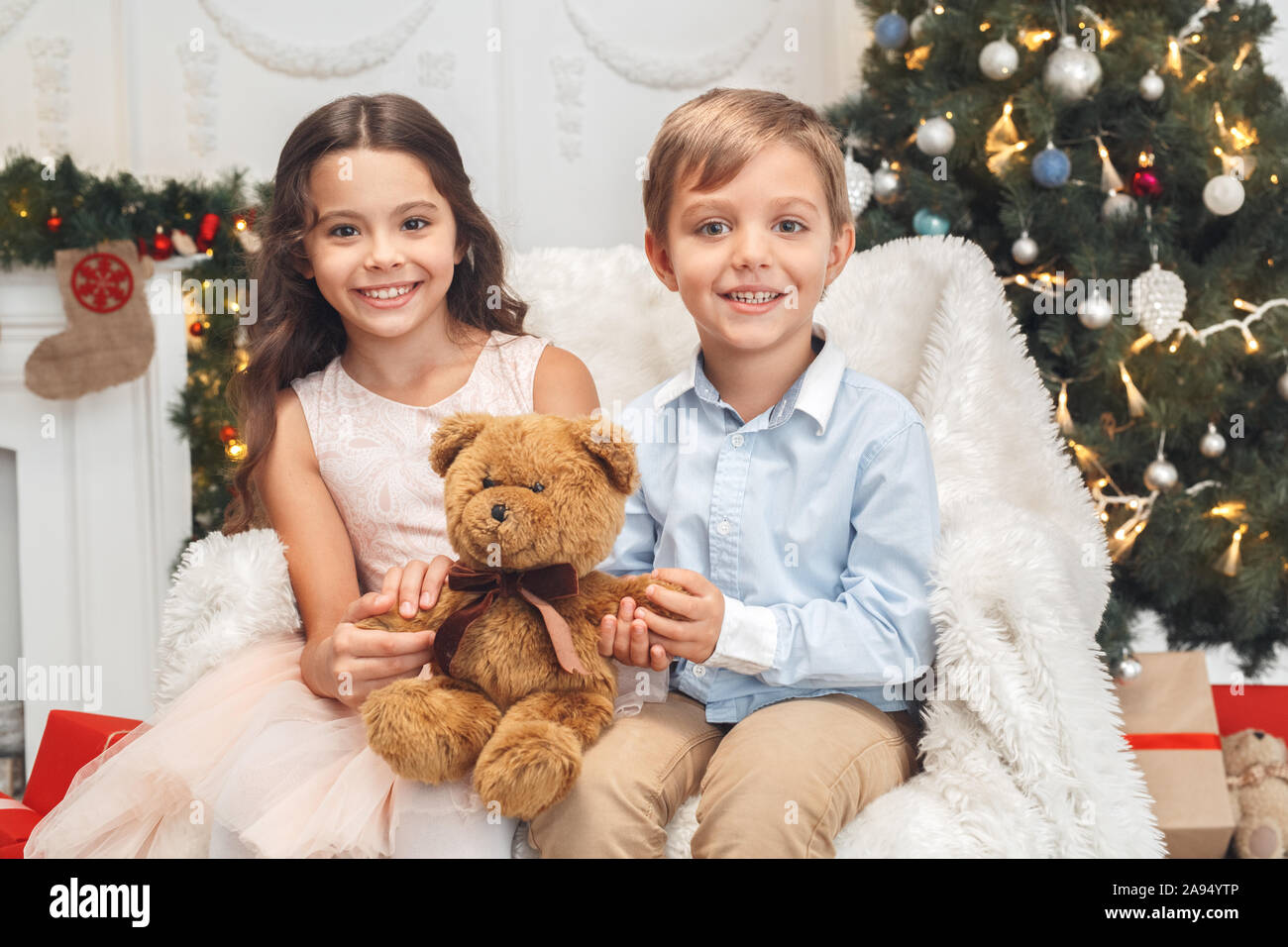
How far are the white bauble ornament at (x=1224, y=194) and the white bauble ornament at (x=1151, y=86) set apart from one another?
0.53 feet

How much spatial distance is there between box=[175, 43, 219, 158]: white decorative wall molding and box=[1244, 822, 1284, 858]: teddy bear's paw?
2.19 metres

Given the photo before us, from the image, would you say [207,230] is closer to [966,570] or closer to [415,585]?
[415,585]

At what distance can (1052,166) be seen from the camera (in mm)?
1665

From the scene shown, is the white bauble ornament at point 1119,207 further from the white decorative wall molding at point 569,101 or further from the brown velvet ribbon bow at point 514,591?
the brown velvet ribbon bow at point 514,591

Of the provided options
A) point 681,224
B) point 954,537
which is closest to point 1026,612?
point 954,537

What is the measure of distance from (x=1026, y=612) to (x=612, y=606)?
1.26 ft

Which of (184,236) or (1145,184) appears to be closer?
(1145,184)

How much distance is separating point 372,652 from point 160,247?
135cm

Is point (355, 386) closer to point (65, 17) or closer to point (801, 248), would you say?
point (801, 248)

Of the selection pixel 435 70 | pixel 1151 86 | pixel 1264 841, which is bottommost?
pixel 1264 841

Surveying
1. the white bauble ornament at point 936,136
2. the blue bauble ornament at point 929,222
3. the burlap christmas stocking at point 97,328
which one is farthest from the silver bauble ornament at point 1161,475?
the burlap christmas stocking at point 97,328

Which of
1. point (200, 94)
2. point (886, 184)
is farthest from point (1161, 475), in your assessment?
point (200, 94)

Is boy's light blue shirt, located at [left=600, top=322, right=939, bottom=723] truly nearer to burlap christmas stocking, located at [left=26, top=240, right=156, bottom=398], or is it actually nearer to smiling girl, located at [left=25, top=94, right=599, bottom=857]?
smiling girl, located at [left=25, top=94, right=599, bottom=857]

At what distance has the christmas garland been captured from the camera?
6.16ft
